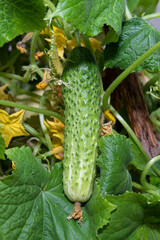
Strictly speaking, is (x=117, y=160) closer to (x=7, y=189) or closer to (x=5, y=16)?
(x=7, y=189)

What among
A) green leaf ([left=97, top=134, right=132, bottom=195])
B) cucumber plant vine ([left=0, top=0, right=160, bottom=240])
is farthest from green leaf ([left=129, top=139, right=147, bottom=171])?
green leaf ([left=97, top=134, right=132, bottom=195])

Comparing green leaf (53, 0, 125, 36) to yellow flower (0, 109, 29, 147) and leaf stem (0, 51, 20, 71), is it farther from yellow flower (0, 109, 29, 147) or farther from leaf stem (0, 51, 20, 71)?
leaf stem (0, 51, 20, 71)

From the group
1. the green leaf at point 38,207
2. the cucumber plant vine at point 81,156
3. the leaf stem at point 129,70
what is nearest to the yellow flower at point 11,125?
the cucumber plant vine at point 81,156

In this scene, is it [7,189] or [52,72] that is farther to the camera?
[52,72]

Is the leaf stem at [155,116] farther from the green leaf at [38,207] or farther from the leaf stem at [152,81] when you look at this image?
the green leaf at [38,207]

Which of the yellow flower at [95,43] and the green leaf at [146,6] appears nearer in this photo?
the yellow flower at [95,43]

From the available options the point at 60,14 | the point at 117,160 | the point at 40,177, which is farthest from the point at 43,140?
the point at 60,14
